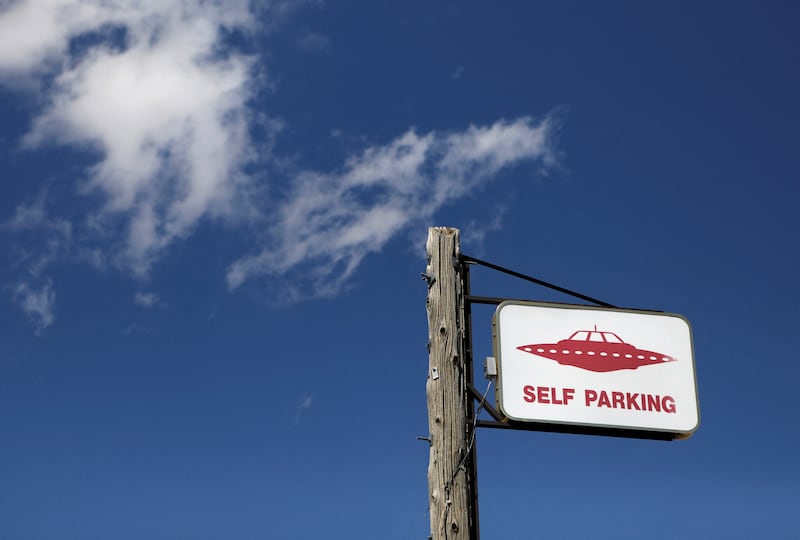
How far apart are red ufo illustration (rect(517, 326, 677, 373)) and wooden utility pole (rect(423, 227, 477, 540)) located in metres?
0.84

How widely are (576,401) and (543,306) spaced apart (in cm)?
104

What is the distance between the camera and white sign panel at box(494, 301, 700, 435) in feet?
30.1

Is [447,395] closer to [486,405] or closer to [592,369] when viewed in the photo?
[486,405]

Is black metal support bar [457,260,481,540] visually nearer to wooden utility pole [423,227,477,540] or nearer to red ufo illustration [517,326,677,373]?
wooden utility pole [423,227,477,540]

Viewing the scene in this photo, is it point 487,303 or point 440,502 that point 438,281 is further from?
point 440,502

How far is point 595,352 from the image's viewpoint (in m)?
9.54

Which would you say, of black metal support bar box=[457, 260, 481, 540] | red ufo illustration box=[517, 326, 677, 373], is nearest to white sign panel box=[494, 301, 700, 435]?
red ufo illustration box=[517, 326, 677, 373]

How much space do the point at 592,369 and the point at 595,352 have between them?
20 cm

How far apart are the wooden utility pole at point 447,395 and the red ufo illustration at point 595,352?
839mm

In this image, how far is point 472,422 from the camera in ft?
29.0

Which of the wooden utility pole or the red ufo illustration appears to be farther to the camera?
the red ufo illustration

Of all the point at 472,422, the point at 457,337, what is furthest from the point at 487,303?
the point at 472,422

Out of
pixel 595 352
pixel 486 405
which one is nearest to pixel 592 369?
pixel 595 352

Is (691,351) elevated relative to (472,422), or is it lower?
elevated
